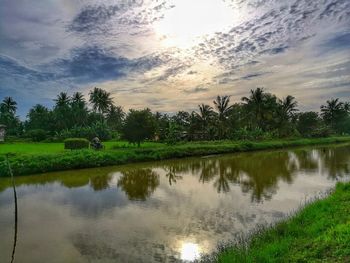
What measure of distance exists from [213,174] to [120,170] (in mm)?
7138

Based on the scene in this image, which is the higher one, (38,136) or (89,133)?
(89,133)

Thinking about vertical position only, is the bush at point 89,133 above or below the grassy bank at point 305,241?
above

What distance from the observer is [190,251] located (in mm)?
8258

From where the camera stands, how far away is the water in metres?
8.66

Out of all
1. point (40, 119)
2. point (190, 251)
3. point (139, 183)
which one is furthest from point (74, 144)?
point (40, 119)

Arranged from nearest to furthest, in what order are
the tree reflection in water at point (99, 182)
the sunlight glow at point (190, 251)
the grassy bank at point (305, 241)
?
1. the grassy bank at point (305, 241)
2. the sunlight glow at point (190, 251)
3. the tree reflection in water at point (99, 182)

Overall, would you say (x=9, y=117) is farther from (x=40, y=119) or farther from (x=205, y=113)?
(x=205, y=113)

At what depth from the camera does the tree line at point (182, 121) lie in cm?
4859

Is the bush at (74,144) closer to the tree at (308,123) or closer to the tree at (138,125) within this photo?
the tree at (138,125)

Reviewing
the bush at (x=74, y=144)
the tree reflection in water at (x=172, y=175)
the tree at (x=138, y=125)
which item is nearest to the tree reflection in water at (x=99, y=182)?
the tree reflection in water at (x=172, y=175)

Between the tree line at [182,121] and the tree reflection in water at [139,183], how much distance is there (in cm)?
1383

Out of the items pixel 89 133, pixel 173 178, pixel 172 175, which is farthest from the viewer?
pixel 89 133

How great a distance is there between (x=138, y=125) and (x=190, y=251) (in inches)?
1151

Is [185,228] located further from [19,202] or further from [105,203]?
[19,202]
